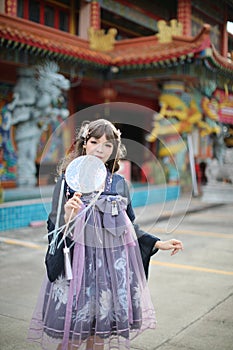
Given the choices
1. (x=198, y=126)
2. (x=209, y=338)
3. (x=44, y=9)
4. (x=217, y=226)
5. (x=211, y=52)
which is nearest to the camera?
(x=209, y=338)

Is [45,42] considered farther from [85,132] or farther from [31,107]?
[85,132]

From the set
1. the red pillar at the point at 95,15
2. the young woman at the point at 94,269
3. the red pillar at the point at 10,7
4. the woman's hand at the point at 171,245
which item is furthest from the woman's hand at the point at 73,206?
the red pillar at the point at 95,15

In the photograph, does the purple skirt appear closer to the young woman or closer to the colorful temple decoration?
the young woman

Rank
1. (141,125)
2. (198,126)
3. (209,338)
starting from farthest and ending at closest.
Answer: (198,126), (209,338), (141,125)

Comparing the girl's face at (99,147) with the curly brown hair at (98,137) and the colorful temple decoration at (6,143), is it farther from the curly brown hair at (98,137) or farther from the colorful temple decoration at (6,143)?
the colorful temple decoration at (6,143)

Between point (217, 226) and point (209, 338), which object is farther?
point (217, 226)

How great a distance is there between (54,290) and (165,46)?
368 inches

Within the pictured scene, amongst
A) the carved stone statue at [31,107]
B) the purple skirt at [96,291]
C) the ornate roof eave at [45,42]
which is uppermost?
the ornate roof eave at [45,42]

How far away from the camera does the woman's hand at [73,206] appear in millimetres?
2109

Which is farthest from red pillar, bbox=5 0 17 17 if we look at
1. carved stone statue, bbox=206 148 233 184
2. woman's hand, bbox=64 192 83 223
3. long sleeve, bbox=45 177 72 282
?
woman's hand, bbox=64 192 83 223

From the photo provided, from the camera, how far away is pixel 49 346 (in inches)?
98.8

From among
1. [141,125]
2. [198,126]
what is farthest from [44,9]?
[141,125]

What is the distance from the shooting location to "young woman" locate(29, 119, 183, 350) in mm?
2250

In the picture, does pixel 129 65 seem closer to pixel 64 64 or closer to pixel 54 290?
pixel 64 64
